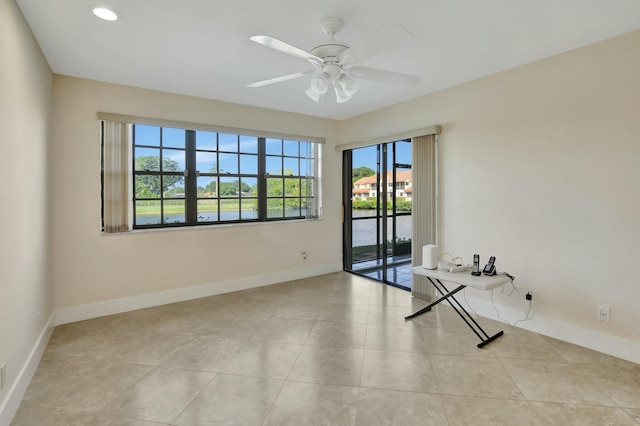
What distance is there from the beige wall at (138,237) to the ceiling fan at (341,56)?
2187 mm

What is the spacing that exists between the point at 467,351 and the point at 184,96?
4137 mm

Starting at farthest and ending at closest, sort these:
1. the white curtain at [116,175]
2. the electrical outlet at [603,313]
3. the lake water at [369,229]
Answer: the lake water at [369,229], the white curtain at [116,175], the electrical outlet at [603,313]

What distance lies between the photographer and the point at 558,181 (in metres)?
2.87

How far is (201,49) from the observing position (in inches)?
107

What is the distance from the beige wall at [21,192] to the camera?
1.87m

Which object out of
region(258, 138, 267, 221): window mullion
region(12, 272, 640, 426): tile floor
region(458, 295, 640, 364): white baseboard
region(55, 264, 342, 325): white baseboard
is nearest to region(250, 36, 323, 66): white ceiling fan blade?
region(12, 272, 640, 426): tile floor

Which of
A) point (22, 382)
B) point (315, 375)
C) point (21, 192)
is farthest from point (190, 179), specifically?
point (315, 375)

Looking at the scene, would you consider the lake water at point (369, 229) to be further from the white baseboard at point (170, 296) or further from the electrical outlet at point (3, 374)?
the electrical outlet at point (3, 374)

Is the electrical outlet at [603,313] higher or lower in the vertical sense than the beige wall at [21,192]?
lower

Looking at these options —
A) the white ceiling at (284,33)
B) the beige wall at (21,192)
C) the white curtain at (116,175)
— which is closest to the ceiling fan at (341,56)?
the white ceiling at (284,33)

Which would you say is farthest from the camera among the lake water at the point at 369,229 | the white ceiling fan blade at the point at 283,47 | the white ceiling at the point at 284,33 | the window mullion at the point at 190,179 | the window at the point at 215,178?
the lake water at the point at 369,229

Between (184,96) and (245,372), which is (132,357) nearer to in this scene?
(245,372)

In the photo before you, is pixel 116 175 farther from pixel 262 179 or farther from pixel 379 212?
pixel 379 212

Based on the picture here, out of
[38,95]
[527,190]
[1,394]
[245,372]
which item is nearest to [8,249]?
[1,394]
